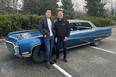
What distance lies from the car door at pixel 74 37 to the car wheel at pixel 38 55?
4.10 feet

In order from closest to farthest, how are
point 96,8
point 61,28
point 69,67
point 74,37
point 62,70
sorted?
point 62,70
point 69,67
point 61,28
point 74,37
point 96,8

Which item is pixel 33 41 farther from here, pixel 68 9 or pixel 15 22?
pixel 68 9

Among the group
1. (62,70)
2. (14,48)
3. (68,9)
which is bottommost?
(62,70)

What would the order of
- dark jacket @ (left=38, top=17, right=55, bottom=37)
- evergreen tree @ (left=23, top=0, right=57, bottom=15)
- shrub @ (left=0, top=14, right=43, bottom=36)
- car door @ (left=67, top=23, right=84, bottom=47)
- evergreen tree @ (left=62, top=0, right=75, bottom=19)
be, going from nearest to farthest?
dark jacket @ (left=38, top=17, right=55, bottom=37) < car door @ (left=67, top=23, right=84, bottom=47) < shrub @ (left=0, top=14, right=43, bottom=36) < evergreen tree @ (left=62, top=0, right=75, bottom=19) < evergreen tree @ (left=23, top=0, right=57, bottom=15)

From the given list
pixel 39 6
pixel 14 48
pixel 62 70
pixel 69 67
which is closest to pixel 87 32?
pixel 69 67

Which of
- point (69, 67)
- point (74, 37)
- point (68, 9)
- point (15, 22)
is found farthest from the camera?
point (68, 9)

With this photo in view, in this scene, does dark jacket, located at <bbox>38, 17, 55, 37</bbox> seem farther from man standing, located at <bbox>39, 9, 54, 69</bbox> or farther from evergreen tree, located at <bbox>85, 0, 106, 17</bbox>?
evergreen tree, located at <bbox>85, 0, 106, 17</bbox>

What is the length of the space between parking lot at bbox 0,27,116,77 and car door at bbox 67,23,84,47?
1.55 feet

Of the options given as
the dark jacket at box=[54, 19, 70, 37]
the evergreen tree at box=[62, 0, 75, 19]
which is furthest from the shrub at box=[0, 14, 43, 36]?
the evergreen tree at box=[62, 0, 75, 19]

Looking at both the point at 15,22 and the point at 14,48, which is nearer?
the point at 14,48

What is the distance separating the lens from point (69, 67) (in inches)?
181

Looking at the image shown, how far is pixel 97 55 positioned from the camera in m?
5.79

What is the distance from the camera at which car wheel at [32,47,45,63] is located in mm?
4812

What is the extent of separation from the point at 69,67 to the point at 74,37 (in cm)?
167
